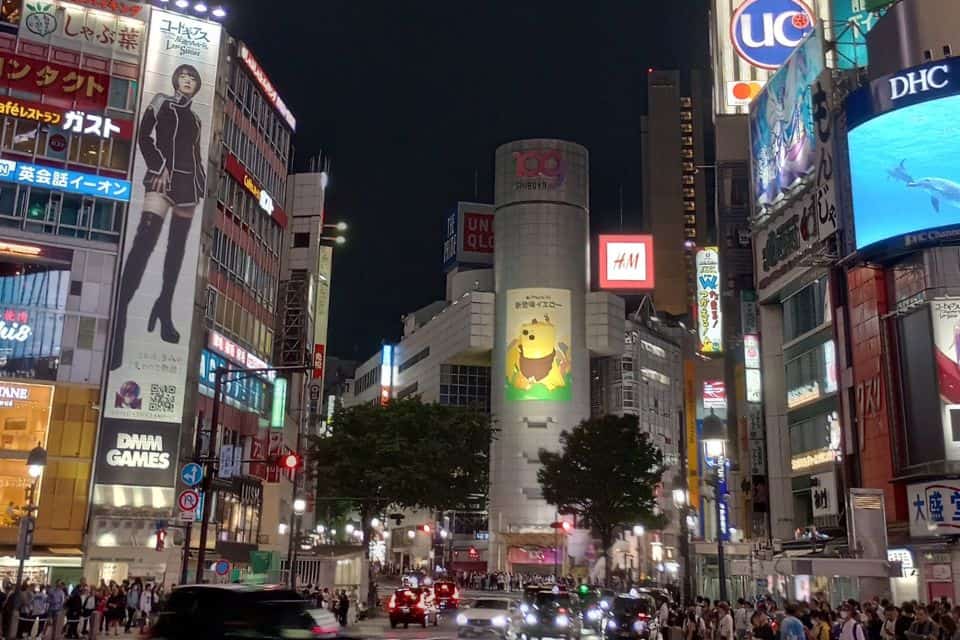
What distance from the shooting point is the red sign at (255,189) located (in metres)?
58.5

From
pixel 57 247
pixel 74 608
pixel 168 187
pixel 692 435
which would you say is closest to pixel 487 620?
pixel 74 608

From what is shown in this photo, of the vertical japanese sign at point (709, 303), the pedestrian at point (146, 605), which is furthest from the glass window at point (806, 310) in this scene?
the pedestrian at point (146, 605)

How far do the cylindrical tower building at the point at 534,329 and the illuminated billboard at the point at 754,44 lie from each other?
4489cm

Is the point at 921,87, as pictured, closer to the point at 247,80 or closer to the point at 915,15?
the point at 915,15

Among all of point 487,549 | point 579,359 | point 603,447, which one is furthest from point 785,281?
point 487,549

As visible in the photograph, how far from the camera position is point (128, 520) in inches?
1890

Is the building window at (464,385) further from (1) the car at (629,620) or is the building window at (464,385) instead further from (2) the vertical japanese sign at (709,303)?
(1) the car at (629,620)

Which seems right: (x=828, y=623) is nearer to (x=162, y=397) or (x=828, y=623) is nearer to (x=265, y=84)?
(x=162, y=397)

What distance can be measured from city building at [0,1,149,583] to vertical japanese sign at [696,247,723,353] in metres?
34.6

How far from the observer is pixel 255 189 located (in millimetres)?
62625

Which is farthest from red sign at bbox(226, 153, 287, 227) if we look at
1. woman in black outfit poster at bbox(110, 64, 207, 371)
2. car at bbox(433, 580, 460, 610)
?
car at bbox(433, 580, 460, 610)

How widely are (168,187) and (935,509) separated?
40894 millimetres

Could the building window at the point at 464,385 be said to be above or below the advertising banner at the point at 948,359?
above

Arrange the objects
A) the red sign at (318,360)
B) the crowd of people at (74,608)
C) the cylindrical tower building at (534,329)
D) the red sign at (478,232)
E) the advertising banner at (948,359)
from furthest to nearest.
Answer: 1. the red sign at (478,232)
2. the cylindrical tower building at (534,329)
3. the red sign at (318,360)
4. the advertising banner at (948,359)
5. the crowd of people at (74,608)
